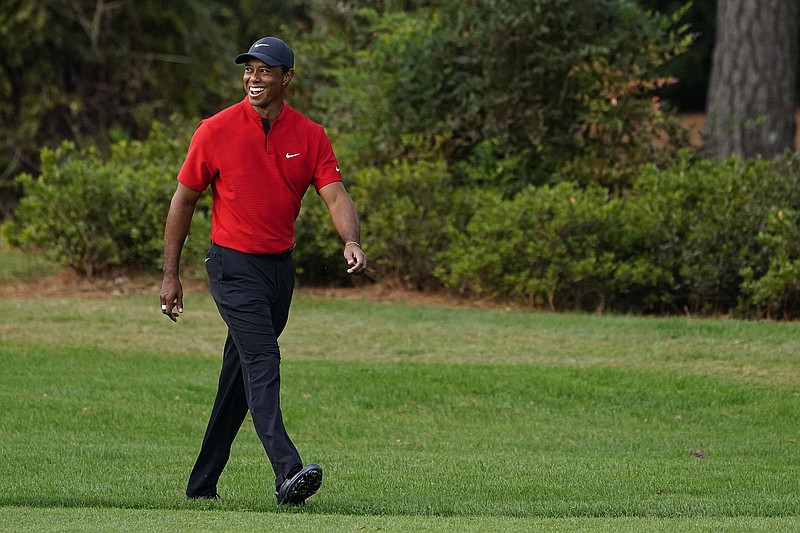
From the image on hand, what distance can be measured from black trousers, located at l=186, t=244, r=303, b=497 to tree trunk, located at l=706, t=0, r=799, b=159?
31.6ft

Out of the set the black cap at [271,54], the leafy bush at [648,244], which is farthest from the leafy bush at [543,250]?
the black cap at [271,54]

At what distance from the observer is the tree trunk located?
14.4 metres

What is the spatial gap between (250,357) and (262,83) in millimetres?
1187

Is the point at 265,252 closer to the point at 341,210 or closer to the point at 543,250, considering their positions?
the point at 341,210

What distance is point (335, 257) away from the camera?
13.5 metres

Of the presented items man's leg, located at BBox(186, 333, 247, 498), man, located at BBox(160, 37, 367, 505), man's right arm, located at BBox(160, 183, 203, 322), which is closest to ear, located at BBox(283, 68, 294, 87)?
man, located at BBox(160, 37, 367, 505)

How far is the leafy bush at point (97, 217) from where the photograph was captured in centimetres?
1335

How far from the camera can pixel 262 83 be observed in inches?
223

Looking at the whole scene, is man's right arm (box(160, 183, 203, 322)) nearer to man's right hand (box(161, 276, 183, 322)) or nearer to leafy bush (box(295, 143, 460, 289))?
man's right hand (box(161, 276, 183, 322))

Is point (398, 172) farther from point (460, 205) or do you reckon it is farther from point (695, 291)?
point (695, 291)

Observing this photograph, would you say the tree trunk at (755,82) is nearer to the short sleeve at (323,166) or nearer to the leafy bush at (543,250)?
the leafy bush at (543,250)

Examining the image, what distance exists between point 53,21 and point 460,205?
8.30 m

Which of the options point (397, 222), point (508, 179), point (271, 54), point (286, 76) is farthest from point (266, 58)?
point (508, 179)

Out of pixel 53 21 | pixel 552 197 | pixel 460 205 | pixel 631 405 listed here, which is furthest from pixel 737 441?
pixel 53 21
